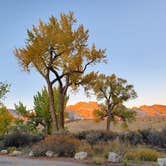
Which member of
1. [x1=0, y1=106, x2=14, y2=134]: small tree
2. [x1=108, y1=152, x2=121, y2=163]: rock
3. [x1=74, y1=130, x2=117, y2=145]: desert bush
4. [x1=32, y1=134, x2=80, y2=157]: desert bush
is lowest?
[x1=108, y1=152, x2=121, y2=163]: rock

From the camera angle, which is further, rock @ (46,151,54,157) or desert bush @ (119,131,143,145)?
desert bush @ (119,131,143,145)

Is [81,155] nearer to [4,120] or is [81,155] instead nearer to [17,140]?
[17,140]

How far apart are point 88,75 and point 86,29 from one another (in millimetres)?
4708

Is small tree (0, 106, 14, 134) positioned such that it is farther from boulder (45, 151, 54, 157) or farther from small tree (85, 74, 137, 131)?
boulder (45, 151, 54, 157)

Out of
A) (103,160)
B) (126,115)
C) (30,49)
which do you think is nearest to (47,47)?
(30,49)

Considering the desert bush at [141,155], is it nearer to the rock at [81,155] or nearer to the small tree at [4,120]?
the rock at [81,155]

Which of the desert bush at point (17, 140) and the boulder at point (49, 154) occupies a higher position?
the desert bush at point (17, 140)

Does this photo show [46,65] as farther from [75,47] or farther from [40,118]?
[40,118]

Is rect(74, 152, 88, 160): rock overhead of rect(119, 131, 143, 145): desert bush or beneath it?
beneath

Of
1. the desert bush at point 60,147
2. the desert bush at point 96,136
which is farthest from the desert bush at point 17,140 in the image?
the desert bush at point 60,147

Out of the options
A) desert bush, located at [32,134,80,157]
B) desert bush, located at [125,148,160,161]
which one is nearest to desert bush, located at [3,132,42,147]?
Result: desert bush, located at [32,134,80,157]

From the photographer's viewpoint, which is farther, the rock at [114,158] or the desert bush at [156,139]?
the desert bush at [156,139]

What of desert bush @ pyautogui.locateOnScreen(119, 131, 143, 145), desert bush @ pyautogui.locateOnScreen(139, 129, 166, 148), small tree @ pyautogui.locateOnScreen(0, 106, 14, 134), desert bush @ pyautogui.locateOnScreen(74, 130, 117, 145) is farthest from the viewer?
small tree @ pyautogui.locateOnScreen(0, 106, 14, 134)

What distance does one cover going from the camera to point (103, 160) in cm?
1385
